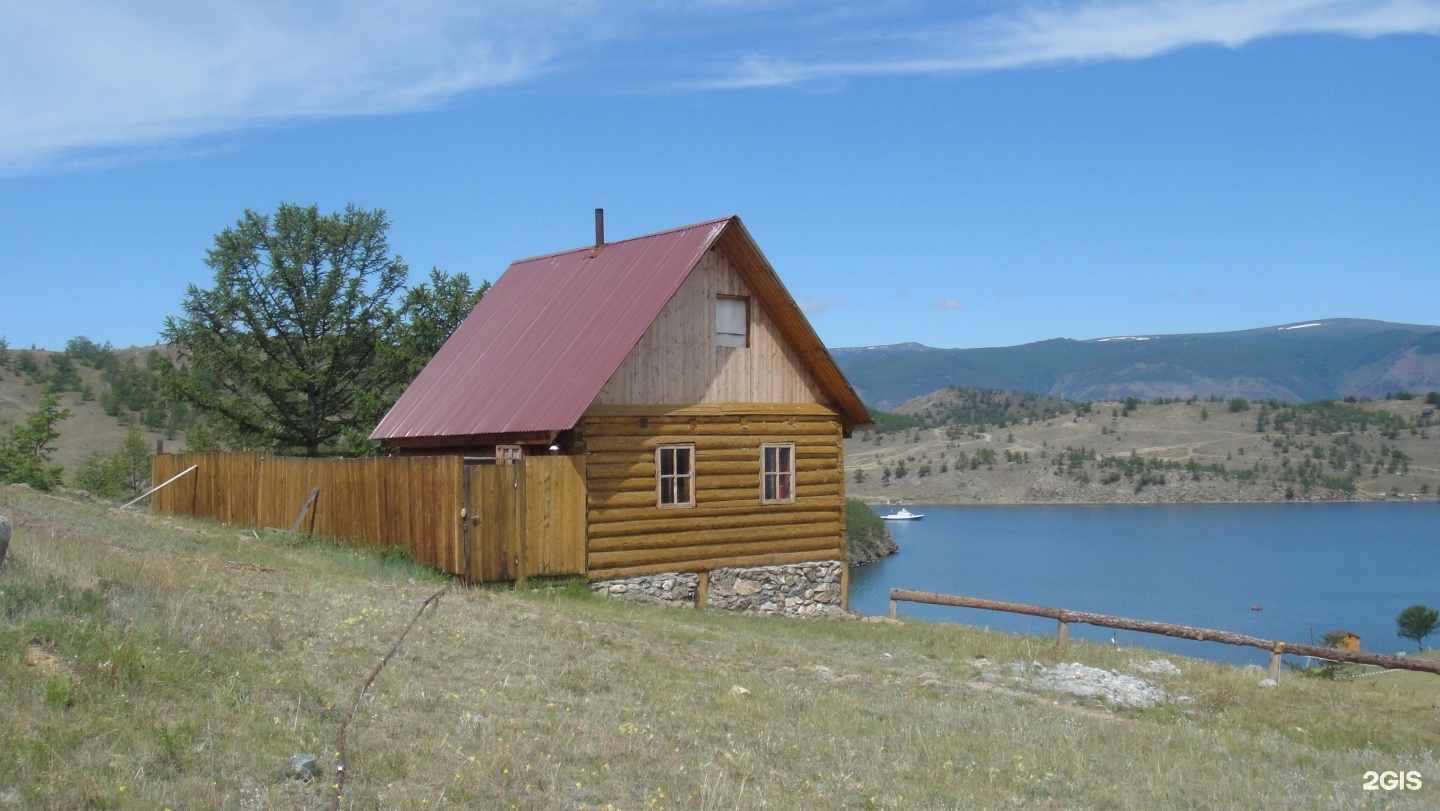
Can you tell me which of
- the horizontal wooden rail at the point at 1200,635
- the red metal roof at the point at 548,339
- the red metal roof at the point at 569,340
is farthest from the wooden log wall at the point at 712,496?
the horizontal wooden rail at the point at 1200,635

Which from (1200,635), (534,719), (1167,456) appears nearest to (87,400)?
(1167,456)

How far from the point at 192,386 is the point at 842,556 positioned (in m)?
26.0

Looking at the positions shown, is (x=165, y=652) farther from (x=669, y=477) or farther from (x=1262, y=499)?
(x=1262, y=499)

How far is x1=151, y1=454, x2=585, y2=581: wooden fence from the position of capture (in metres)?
20.1

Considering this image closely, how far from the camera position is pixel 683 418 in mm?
22000

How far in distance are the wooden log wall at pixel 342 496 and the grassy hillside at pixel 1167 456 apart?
2990 inches

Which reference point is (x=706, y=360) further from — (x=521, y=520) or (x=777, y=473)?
(x=521, y=520)

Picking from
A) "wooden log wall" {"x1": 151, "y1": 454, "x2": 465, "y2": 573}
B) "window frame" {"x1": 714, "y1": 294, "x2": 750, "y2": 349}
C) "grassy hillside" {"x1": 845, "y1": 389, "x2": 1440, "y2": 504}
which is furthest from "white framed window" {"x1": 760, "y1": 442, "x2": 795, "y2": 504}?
"grassy hillside" {"x1": 845, "y1": 389, "x2": 1440, "y2": 504}

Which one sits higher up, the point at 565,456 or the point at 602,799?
the point at 565,456

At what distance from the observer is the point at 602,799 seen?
8070 mm

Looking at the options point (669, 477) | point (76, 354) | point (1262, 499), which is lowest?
point (1262, 499)

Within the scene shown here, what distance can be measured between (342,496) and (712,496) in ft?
23.5

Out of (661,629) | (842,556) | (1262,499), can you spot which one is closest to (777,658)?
(661,629)

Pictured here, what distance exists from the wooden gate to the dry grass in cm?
394
